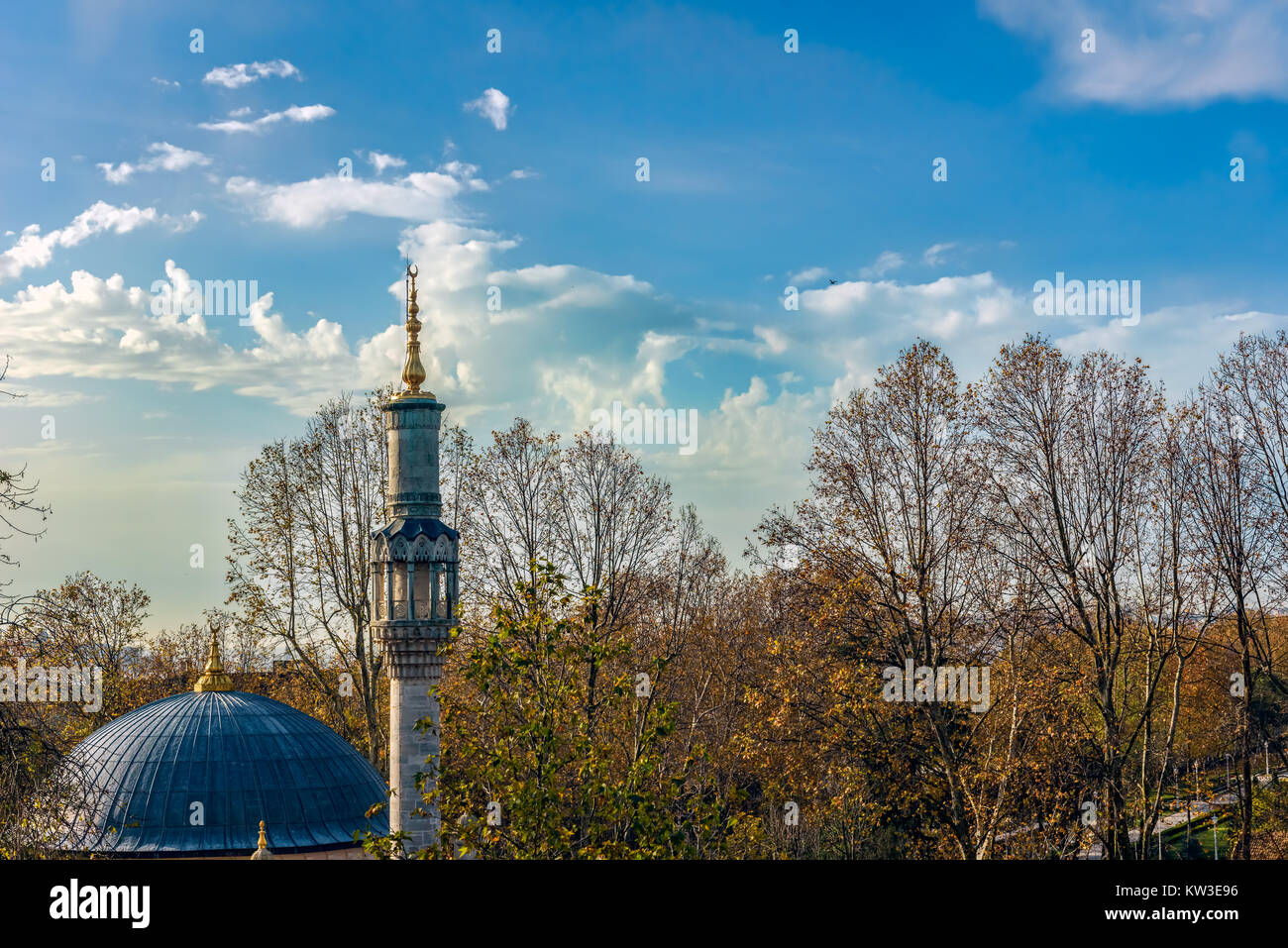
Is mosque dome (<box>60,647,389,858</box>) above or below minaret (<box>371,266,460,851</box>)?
below

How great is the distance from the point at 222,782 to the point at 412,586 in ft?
27.0

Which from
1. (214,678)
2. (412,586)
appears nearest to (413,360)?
(412,586)

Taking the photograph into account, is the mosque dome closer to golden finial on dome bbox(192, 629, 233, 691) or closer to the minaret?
golden finial on dome bbox(192, 629, 233, 691)

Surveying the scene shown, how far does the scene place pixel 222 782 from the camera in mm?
35969

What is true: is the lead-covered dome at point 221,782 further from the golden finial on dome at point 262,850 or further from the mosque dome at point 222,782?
the golden finial on dome at point 262,850

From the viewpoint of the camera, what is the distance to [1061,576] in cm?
3425

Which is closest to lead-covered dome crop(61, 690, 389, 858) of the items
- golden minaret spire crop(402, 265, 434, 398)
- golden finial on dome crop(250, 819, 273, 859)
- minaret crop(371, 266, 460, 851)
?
golden finial on dome crop(250, 819, 273, 859)

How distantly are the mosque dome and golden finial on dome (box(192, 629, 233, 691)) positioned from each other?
0.59 meters

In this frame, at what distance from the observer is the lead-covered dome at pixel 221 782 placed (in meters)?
34.7

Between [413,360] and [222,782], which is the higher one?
[413,360]

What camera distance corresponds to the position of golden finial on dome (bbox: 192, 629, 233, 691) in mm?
40500

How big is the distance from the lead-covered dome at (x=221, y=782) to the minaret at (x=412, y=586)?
2.52m

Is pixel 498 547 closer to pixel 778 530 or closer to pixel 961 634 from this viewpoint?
pixel 778 530

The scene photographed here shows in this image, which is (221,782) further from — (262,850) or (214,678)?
(214,678)
